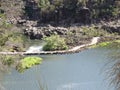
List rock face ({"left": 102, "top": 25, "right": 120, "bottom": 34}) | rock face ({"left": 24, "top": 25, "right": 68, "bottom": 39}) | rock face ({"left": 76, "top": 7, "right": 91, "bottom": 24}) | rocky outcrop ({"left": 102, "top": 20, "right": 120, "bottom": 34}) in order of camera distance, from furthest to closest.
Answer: rock face ({"left": 76, "top": 7, "right": 91, "bottom": 24}) < rocky outcrop ({"left": 102, "top": 20, "right": 120, "bottom": 34}) < rock face ({"left": 102, "top": 25, "right": 120, "bottom": 34}) < rock face ({"left": 24, "top": 25, "right": 68, "bottom": 39})

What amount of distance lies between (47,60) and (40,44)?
1157cm

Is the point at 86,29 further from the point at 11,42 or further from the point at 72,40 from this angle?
the point at 11,42

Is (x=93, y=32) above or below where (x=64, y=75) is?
below

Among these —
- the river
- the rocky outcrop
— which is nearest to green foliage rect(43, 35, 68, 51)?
the river

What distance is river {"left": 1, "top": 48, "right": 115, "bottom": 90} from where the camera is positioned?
908 inches

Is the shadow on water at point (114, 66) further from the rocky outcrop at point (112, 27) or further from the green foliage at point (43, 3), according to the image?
the green foliage at point (43, 3)

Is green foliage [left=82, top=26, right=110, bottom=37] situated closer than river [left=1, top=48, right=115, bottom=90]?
No

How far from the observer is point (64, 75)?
92.3ft

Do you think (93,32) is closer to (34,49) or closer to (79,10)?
(79,10)

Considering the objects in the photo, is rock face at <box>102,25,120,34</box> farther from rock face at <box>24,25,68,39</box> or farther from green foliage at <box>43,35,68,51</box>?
green foliage at <box>43,35,68,51</box>

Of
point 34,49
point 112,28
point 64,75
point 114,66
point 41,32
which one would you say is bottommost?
point 112,28

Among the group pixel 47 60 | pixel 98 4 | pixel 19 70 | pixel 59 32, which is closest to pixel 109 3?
pixel 98 4

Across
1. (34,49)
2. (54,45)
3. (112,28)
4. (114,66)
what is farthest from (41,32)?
(114,66)

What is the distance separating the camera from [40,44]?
47.6 meters
